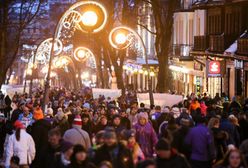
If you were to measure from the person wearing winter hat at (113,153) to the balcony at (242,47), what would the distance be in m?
24.2

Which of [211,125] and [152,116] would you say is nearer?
[211,125]

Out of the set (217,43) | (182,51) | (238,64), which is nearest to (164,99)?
(238,64)

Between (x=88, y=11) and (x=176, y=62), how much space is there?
3942 cm

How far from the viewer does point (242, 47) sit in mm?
37781

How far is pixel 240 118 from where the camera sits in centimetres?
2069

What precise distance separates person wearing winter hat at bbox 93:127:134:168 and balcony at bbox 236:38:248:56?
24182 mm

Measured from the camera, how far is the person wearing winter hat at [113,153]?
1305 cm

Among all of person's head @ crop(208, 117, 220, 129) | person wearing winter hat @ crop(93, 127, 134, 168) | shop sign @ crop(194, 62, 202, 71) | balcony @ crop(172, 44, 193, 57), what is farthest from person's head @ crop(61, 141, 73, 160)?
balcony @ crop(172, 44, 193, 57)

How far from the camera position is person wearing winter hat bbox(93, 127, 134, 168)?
13047mm

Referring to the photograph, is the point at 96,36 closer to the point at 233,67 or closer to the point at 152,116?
the point at 233,67

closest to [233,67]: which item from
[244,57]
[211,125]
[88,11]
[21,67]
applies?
[244,57]

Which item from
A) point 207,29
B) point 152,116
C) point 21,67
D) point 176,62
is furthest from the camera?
point 21,67

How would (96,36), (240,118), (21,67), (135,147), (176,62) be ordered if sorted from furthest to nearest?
(21,67) < (176,62) < (96,36) < (240,118) < (135,147)

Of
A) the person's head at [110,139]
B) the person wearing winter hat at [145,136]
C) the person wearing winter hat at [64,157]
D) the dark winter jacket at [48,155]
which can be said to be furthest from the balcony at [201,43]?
the person wearing winter hat at [64,157]
